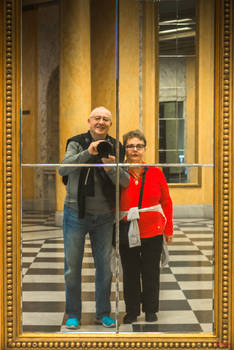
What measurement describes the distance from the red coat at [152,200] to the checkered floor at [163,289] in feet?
0.35

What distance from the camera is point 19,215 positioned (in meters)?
3.47

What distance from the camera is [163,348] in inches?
137

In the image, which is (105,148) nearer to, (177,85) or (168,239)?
(177,85)

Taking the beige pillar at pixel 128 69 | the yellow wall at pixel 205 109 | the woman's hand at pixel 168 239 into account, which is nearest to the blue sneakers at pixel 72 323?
the woman's hand at pixel 168 239

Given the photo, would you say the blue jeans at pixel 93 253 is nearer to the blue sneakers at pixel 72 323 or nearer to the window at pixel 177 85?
the blue sneakers at pixel 72 323

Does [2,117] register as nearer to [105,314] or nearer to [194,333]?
[105,314]

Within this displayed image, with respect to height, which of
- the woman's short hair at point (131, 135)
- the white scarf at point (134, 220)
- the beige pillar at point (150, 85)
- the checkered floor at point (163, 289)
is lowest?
the checkered floor at point (163, 289)

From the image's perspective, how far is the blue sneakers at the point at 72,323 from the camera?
140 inches

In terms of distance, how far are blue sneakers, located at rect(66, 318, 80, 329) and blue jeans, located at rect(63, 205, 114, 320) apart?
0.03m

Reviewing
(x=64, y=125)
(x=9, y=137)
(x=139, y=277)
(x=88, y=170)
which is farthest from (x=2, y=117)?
(x=139, y=277)

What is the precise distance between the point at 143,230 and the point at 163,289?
1.23 ft

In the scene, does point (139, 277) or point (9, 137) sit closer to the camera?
point (9, 137)

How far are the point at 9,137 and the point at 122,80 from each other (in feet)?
2.46

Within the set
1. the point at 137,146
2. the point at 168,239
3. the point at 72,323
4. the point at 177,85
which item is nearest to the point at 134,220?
the point at 168,239
